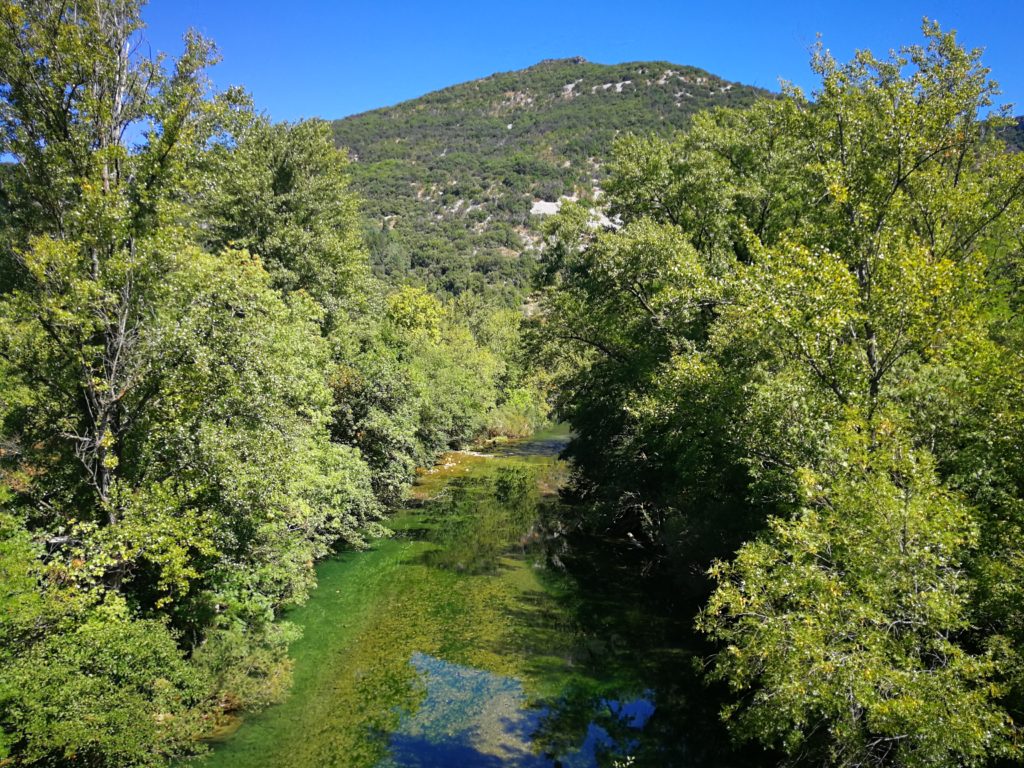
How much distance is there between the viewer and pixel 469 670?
53.6ft

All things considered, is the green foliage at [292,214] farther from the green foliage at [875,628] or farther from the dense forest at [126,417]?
the green foliage at [875,628]

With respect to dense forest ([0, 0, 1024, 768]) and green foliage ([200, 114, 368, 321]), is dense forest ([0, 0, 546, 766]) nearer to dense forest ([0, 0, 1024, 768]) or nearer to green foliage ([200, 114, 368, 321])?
dense forest ([0, 0, 1024, 768])

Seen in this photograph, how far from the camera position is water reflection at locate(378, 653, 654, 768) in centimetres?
1269

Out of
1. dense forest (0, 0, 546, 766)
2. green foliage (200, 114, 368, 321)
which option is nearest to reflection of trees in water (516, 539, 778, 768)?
dense forest (0, 0, 546, 766)

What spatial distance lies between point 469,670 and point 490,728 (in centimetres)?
261

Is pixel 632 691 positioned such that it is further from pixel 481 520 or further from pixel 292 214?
pixel 292 214

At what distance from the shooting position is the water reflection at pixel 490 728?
1269 centimetres

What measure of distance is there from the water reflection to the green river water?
4 centimetres

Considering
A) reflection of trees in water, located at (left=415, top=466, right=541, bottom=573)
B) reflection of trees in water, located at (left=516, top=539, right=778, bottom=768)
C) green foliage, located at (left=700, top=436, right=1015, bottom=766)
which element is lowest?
reflection of trees in water, located at (left=516, top=539, right=778, bottom=768)

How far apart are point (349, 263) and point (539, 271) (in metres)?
10.4

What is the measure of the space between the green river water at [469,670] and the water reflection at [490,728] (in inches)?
1.5

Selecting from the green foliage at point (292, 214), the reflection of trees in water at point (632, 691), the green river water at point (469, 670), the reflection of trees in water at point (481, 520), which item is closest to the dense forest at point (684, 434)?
the reflection of trees in water at point (632, 691)

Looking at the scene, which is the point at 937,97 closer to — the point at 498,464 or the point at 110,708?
the point at 110,708

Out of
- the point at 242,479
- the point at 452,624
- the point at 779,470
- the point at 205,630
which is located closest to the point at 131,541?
the point at 242,479
